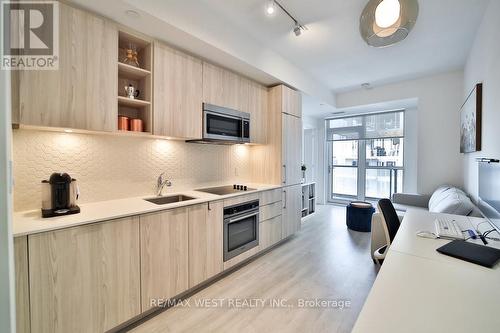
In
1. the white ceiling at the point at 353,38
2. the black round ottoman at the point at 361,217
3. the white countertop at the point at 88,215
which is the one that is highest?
the white ceiling at the point at 353,38

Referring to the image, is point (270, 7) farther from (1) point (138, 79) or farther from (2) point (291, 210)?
(2) point (291, 210)

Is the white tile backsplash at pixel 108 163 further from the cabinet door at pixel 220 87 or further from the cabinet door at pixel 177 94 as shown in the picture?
the cabinet door at pixel 220 87

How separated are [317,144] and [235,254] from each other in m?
4.70

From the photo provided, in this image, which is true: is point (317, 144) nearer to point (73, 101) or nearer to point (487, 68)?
point (487, 68)

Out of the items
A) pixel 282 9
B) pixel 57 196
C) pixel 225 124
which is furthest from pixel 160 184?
pixel 282 9

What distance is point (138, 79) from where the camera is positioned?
228 centimetres

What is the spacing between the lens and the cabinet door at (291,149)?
340cm

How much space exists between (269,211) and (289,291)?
43.2 inches

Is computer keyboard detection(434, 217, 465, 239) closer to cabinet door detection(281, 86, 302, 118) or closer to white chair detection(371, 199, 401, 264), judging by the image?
white chair detection(371, 199, 401, 264)

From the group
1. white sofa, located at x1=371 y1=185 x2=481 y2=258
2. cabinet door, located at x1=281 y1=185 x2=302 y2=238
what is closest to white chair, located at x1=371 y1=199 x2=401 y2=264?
white sofa, located at x1=371 y1=185 x2=481 y2=258

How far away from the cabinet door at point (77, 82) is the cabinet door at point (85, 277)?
2.75 ft

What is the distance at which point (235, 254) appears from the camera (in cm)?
260

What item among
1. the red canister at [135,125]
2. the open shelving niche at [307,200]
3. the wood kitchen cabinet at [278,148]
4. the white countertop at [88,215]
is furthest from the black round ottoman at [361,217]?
the red canister at [135,125]

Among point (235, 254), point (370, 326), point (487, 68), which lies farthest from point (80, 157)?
point (487, 68)
